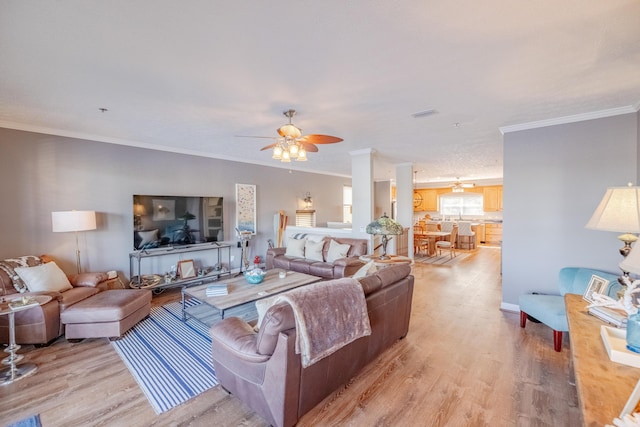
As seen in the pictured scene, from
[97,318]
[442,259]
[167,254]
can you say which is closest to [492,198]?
[442,259]

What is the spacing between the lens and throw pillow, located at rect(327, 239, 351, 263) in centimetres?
494

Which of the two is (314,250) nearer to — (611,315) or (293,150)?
(293,150)

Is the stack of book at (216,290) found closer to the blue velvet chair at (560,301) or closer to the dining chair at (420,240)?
the blue velvet chair at (560,301)

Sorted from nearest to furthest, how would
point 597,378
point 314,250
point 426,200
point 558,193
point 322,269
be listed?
point 597,378
point 558,193
point 322,269
point 314,250
point 426,200

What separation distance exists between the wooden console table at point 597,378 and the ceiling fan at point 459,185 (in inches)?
344

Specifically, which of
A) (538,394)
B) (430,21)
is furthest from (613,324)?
(430,21)

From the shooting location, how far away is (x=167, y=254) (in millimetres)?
4910

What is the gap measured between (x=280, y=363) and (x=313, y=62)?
2.10 metres

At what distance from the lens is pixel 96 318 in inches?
115

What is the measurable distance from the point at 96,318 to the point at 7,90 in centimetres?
239

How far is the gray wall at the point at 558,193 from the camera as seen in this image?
3.08 m

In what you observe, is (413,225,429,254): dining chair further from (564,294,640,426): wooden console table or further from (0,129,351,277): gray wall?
(564,294,640,426): wooden console table

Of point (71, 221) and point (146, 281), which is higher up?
point (71, 221)

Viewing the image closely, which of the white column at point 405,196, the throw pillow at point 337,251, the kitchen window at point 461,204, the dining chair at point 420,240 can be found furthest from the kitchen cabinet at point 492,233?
the throw pillow at point 337,251
